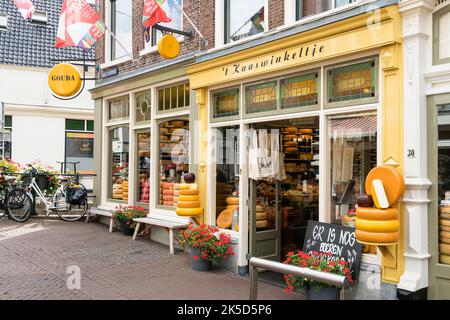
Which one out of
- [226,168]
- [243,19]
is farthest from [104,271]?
[243,19]

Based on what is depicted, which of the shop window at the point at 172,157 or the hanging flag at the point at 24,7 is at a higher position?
the hanging flag at the point at 24,7

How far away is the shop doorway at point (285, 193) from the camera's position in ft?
26.3

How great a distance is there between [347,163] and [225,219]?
8.86ft

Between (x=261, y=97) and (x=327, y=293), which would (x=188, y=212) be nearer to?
(x=261, y=97)

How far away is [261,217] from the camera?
8141mm

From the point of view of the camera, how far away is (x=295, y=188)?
8.88 m

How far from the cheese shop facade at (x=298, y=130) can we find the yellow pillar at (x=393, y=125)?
0.01 metres

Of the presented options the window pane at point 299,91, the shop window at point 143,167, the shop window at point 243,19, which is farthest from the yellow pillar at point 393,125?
the shop window at point 143,167

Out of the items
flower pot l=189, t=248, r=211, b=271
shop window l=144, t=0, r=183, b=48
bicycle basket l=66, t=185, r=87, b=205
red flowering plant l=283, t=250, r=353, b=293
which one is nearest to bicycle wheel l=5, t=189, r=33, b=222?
bicycle basket l=66, t=185, r=87, b=205

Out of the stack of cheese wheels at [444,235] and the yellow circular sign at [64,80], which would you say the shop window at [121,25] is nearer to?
the yellow circular sign at [64,80]

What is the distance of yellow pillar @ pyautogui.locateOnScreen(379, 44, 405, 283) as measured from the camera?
5.63 m

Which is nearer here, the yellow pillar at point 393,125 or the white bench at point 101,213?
the yellow pillar at point 393,125

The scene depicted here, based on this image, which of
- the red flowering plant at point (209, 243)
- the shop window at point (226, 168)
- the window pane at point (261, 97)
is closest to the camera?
the window pane at point (261, 97)

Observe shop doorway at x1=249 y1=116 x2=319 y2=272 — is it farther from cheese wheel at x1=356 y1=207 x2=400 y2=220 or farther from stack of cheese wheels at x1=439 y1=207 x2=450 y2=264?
stack of cheese wheels at x1=439 y1=207 x2=450 y2=264
